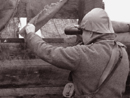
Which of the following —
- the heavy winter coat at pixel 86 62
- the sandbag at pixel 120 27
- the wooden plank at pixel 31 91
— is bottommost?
the wooden plank at pixel 31 91

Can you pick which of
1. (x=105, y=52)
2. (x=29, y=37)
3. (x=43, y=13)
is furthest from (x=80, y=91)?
(x=43, y=13)

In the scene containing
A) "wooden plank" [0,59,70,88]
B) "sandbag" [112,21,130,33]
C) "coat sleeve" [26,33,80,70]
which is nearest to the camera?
"coat sleeve" [26,33,80,70]

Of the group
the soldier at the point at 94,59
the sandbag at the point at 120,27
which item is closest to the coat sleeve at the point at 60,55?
the soldier at the point at 94,59

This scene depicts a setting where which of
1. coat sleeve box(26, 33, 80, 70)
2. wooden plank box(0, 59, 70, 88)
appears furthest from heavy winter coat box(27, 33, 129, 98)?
wooden plank box(0, 59, 70, 88)

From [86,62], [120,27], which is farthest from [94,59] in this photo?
[120,27]

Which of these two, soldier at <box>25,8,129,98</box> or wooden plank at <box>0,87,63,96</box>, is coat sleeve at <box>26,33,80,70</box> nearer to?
soldier at <box>25,8,129,98</box>

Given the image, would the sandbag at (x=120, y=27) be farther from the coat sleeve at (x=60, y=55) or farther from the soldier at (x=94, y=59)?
the coat sleeve at (x=60, y=55)

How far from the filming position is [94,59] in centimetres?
306

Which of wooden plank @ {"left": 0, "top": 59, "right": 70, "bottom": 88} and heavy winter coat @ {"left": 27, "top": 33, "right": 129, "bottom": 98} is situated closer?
heavy winter coat @ {"left": 27, "top": 33, "right": 129, "bottom": 98}

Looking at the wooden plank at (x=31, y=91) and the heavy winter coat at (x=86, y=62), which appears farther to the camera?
the wooden plank at (x=31, y=91)

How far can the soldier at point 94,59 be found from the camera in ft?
9.91

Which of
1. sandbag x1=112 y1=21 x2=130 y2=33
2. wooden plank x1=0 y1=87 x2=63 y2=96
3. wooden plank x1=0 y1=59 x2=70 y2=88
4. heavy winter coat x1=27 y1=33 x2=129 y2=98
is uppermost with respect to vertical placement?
sandbag x1=112 y1=21 x2=130 y2=33

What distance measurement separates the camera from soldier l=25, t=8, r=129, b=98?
3.02 meters

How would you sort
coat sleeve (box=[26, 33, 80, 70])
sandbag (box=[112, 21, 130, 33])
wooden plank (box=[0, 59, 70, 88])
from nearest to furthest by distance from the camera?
coat sleeve (box=[26, 33, 80, 70])
wooden plank (box=[0, 59, 70, 88])
sandbag (box=[112, 21, 130, 33])
